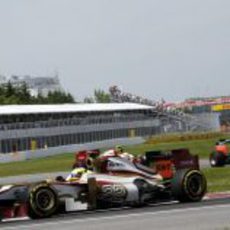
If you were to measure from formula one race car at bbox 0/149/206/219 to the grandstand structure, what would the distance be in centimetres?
7229

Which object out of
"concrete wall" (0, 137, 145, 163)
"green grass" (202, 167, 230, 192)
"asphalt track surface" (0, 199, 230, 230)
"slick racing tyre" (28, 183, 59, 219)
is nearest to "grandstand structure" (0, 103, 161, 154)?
"concrete wall" (0, 137, 145, 163)

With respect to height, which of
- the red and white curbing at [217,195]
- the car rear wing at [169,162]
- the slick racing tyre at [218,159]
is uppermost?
the slick racing tyre at [218,159]

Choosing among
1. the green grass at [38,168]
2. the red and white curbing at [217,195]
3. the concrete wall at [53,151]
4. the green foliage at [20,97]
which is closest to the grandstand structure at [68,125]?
the concrete wall at [53,151]

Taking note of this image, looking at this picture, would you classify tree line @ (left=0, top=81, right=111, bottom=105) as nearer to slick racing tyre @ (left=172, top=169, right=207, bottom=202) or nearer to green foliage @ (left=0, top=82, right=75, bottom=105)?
green foliage @ (left=0, top=82, right=75, bottom=105)

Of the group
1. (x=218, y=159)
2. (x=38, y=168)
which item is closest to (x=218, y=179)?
(x=218, y=159)

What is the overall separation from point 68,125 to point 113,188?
84126mm

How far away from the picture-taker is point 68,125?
341 feet

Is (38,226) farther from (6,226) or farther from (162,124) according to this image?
(162,124)

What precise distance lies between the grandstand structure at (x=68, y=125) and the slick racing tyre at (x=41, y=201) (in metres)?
74.0

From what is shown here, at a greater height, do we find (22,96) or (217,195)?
(22,96)

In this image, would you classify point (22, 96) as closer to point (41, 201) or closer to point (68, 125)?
point (68, 125)

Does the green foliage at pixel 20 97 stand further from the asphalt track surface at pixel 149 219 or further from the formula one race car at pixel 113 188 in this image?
the asphalt track surface at pixel 149 219

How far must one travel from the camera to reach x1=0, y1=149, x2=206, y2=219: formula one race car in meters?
19.1

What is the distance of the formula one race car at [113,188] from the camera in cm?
1914
